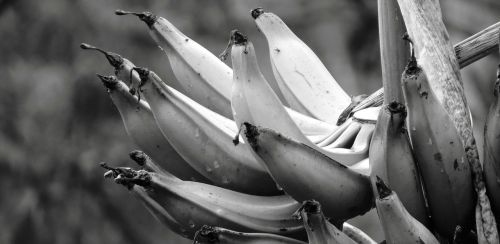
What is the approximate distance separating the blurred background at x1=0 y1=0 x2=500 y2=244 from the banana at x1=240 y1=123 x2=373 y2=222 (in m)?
2.48

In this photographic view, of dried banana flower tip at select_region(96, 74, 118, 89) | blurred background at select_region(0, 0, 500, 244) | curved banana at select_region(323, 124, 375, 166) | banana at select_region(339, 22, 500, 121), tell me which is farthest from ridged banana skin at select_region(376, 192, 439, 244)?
blurred background at select_region(0, 0, 500, 244)

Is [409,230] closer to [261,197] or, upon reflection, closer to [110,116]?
[261,197]

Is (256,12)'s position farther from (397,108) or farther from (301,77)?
(397,108)

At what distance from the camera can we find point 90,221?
11.3ft

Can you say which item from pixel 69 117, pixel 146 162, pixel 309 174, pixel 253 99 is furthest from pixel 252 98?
pixel 69 117

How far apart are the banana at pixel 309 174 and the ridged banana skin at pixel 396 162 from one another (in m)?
0.02

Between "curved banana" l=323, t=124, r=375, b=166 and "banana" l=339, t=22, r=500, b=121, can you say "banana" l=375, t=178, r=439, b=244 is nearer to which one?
"curved banana" l=323, t=124, r=375, b=166

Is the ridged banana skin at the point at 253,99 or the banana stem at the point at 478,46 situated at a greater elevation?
the banana stem at the point at 478,46

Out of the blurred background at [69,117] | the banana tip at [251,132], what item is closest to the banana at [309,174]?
the banana tip at [251,132]

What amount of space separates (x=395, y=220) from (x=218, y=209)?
20 centimetres

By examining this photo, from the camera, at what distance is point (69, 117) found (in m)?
3.44

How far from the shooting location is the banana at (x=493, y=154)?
0.78 m

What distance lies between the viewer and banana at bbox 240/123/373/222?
2.61 feet

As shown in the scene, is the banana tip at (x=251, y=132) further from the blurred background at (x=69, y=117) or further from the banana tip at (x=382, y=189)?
the blurred background at (x=69, y=117)
